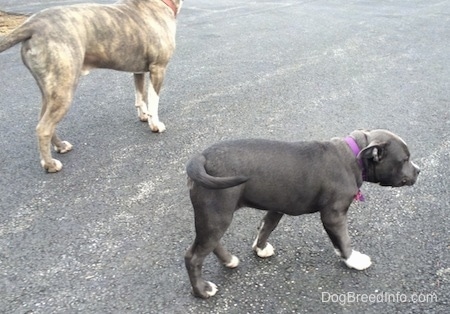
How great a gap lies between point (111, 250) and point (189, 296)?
0.73m

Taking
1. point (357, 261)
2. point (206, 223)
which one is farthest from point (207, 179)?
point (357, 261)

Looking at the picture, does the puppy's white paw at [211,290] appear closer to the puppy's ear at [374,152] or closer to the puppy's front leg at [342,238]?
the puppy's front leg at [342,238]

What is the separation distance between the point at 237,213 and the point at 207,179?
51.0 inches

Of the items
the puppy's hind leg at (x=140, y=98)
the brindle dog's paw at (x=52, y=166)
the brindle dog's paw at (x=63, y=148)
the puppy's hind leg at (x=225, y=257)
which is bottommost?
the brindle dog's paw at (x=63, y=148)

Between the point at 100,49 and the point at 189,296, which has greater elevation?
the point at 100,49

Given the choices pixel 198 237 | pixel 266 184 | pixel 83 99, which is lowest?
pixel 83 99

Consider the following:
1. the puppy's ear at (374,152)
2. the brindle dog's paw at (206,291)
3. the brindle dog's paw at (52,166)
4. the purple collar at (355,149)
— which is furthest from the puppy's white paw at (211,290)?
the brindle dog's paw at (52,166)

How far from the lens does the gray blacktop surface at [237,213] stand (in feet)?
9.77

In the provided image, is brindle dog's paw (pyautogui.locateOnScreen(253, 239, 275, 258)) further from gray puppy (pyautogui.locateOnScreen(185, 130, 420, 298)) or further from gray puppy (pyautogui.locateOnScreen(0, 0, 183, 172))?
gray puppy (pyautogui.locateOnScreen(0, 0, 183, 172))

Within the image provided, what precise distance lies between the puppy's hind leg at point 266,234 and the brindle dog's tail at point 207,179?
2.20 feet

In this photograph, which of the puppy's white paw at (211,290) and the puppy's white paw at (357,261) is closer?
the puppy's white paw at (211,290)

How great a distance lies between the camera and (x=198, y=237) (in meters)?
2.77

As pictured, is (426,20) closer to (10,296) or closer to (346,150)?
(346,150)

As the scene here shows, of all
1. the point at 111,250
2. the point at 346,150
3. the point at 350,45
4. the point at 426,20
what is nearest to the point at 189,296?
the point at 111,250
